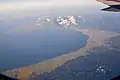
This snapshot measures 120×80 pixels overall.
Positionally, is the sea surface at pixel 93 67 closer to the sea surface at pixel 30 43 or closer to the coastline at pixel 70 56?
the coastline at pixel 70 56

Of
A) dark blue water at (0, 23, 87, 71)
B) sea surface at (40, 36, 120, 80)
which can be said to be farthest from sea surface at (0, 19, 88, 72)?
sea surface at (40, 36, 120, 80)

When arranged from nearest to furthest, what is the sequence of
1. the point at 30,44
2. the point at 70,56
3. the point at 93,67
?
the point at 93,67
the point at 30,44
the point at 70,56

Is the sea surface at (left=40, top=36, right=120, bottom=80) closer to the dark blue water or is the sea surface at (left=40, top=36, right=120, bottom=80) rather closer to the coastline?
the coastline

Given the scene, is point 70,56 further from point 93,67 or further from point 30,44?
point 30,44

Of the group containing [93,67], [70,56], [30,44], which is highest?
[30,44]

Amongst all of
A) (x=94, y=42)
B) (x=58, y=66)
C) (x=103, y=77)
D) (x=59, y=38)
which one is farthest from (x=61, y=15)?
(x=103, y=77)

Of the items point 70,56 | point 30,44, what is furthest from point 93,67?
point 30,44

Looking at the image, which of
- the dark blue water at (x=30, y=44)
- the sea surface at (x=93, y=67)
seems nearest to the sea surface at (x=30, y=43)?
the dark blue water at (x=30, y=44)
